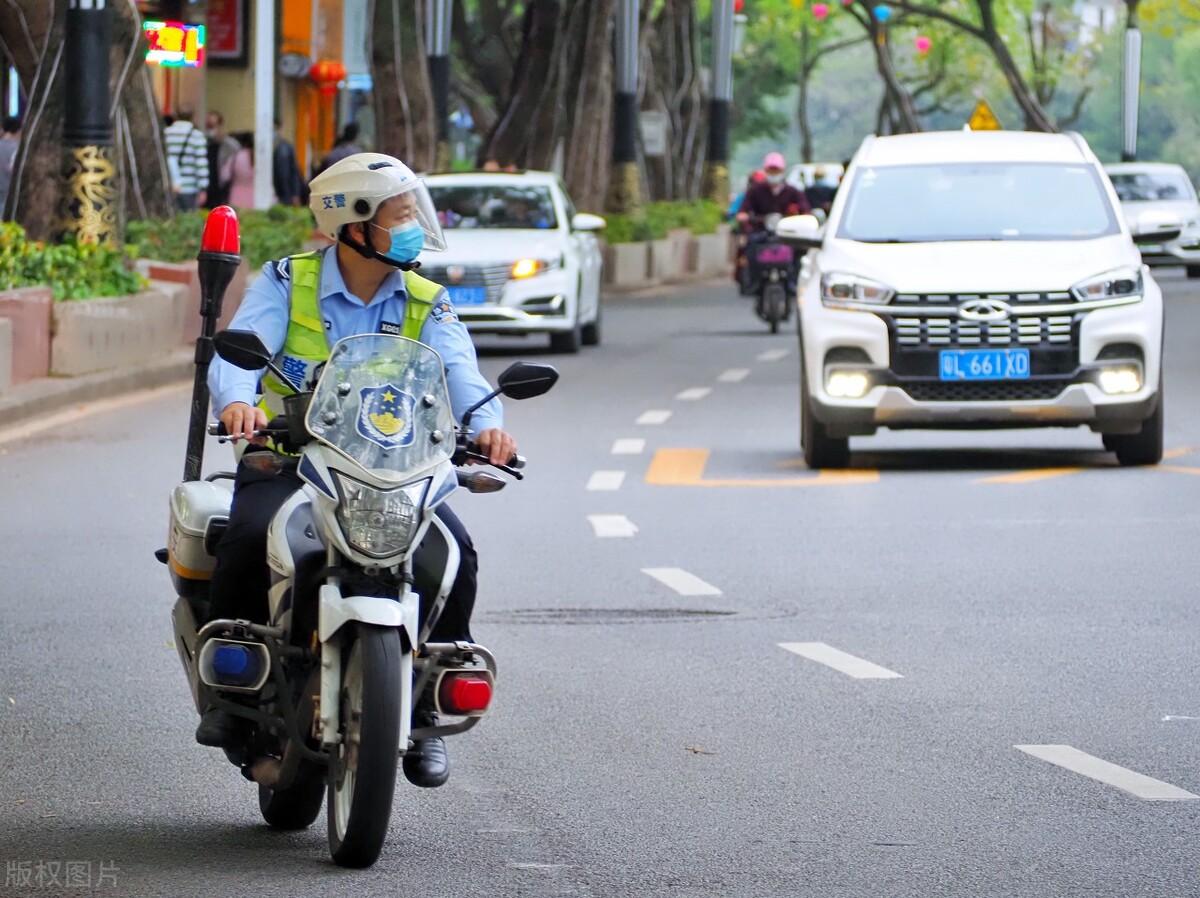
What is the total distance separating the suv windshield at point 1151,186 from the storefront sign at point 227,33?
47.8ft

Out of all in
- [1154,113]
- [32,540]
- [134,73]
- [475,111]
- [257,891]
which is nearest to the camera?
[257,891]

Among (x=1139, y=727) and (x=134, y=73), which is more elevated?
(x=134, y=73)

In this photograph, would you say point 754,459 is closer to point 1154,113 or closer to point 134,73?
point 134,73

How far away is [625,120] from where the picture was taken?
4700 cm

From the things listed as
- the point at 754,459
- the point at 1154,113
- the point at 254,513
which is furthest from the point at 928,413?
the point at 1154,113

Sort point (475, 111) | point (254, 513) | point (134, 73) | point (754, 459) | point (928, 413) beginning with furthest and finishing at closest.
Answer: point (475, 111) < point (134, 73) < point (754, 459) < point (928, 413) < point (254, 513)

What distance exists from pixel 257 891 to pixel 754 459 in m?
10.7

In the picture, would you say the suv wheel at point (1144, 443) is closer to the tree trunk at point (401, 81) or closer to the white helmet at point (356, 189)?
the white helmet at point (356, 189)

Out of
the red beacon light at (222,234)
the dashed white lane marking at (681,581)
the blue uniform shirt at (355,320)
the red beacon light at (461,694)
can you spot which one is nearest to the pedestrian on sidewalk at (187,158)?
the dashed white lane marking at (681,581)

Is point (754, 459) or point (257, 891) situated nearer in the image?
point (257, 891)

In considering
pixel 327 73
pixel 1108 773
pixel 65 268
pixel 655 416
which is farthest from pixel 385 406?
pixel 327 73

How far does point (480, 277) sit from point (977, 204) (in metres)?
9.70

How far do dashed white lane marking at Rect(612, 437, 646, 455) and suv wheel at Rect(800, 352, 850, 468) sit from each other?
4.35 ft

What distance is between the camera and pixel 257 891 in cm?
595
